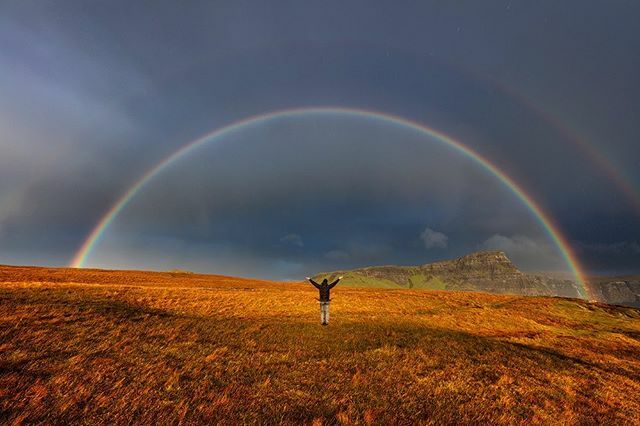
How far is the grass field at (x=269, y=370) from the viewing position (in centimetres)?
802

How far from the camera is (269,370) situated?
11.4 meters

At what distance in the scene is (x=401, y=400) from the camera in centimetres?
954

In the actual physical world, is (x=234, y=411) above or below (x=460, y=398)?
above

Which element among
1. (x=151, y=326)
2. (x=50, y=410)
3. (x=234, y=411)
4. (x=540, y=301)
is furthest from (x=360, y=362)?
(x=540, y=301)

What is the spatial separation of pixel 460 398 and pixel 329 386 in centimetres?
447

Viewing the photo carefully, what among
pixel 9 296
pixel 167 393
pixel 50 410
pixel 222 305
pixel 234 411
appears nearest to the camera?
pixel 50 410

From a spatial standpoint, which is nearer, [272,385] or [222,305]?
[272,385]

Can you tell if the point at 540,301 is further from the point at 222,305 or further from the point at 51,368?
the point at 51,368

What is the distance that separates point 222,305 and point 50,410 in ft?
65.2

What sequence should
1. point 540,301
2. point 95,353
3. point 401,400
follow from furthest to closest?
point 540,301 < point 95,353 < point 401,400

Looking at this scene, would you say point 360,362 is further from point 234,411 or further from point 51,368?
point 51,368

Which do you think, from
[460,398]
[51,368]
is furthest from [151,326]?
[460,398]

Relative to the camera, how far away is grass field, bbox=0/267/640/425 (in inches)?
316

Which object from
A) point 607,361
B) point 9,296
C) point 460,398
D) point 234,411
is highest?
point 9,296
